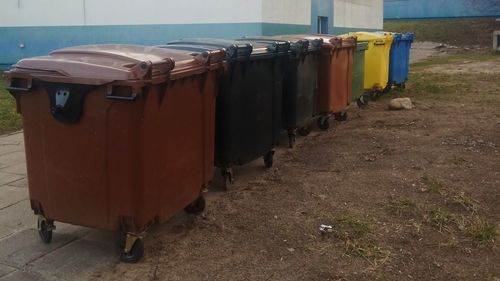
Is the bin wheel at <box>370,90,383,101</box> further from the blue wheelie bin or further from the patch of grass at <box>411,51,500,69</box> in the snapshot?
the patch of grass at <box>411,51,500,69</box>

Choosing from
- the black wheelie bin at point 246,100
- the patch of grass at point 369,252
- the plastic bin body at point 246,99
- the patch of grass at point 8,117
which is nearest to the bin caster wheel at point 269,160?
the black wheelie bin at point 246,100

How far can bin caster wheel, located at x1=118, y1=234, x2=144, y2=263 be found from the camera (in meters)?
3.81

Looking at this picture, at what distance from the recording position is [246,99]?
218 inches

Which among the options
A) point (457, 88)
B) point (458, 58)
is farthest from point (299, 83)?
point (458, 58)

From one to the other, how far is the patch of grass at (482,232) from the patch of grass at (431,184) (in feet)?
2.75

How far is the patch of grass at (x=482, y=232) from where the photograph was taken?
160 inches

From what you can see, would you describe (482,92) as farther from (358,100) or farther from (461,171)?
(461,171)

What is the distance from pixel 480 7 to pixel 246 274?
34.8m

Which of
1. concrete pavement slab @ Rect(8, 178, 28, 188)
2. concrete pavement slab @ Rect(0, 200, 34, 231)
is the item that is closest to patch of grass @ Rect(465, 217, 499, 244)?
concrete pavement slab @ Rect(0, 200, 34, 231)

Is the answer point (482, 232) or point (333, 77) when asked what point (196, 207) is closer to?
point (482, 232)

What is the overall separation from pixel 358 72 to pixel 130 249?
6903mm

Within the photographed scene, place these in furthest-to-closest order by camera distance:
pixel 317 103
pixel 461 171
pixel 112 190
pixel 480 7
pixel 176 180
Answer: pixel 480 7 → pixel 317 103 → pixel 461 171 → pixel 176 180 → pixel 112 190

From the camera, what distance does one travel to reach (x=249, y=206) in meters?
4.95

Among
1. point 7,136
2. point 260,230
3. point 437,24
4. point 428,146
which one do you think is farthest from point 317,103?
point 437,24
